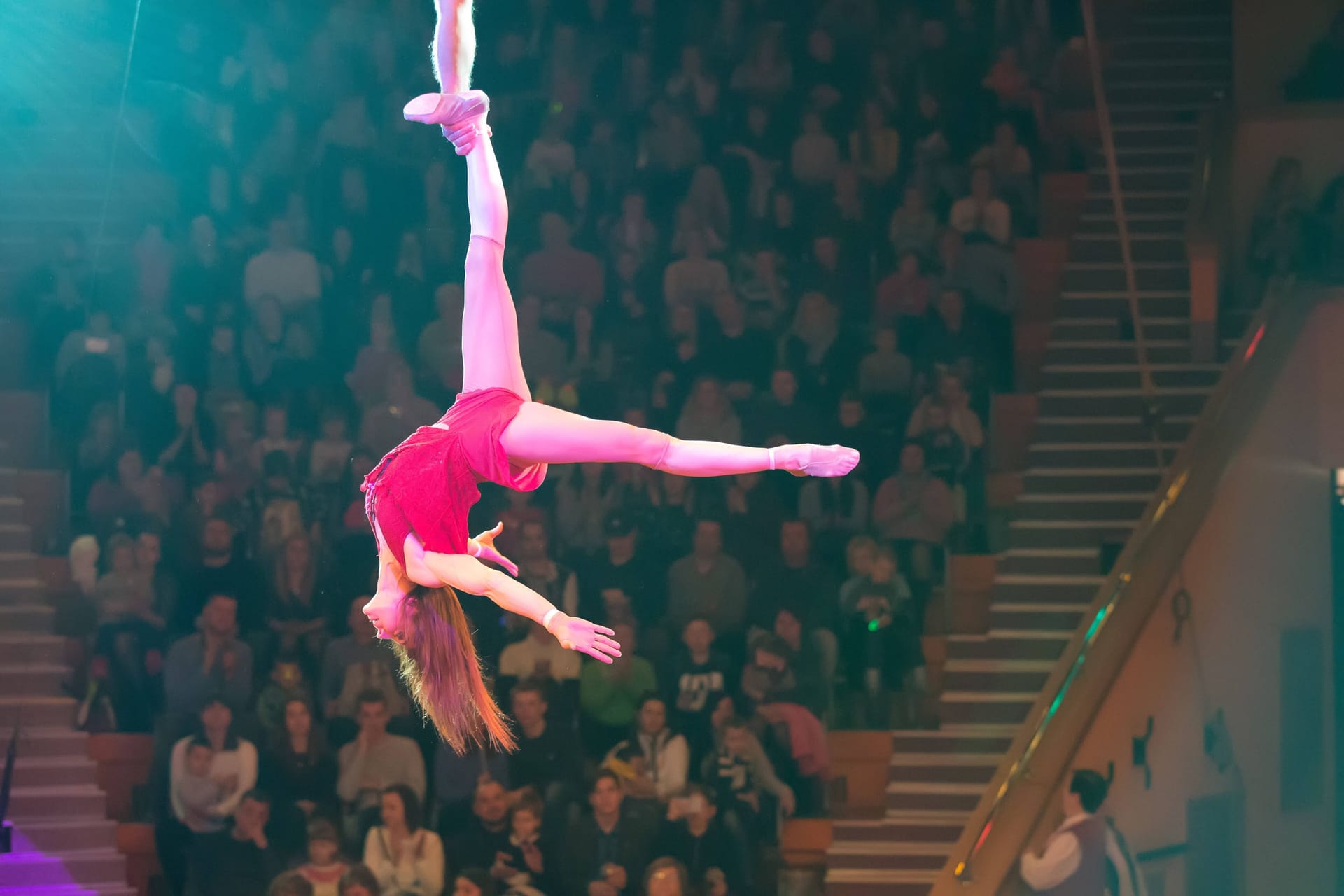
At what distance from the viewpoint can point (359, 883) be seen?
19.3ft

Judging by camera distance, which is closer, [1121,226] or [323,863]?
[323,863]

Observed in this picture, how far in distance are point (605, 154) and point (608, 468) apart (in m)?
1.65

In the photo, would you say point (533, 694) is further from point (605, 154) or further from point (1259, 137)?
point (1259, 137)

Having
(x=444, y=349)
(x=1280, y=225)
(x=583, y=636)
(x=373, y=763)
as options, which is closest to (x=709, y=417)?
(x=444, y=349)

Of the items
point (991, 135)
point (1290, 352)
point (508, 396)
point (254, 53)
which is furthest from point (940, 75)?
point (508, 396)

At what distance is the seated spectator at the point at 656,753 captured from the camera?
6039 millimetres

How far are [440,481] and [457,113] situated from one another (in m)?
0.87

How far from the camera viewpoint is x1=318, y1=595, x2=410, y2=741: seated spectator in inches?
245

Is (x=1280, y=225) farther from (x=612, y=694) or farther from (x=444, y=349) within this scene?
(x=444, y=349)

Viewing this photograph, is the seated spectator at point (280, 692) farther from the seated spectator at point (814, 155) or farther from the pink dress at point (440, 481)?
the seated spectator at point (814, 155)

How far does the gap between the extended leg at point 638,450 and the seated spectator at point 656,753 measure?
2.63 metres

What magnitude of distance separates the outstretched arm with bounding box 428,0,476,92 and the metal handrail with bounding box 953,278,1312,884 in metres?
3.52

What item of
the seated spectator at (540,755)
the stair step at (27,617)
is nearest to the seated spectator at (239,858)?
the seated spectator at (540,755)

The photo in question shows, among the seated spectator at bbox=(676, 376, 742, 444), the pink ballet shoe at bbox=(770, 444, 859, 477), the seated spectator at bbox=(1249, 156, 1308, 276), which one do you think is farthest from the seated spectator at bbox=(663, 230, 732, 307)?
the pink ballet shoe at bbox=(770, 444, 859, 477)
